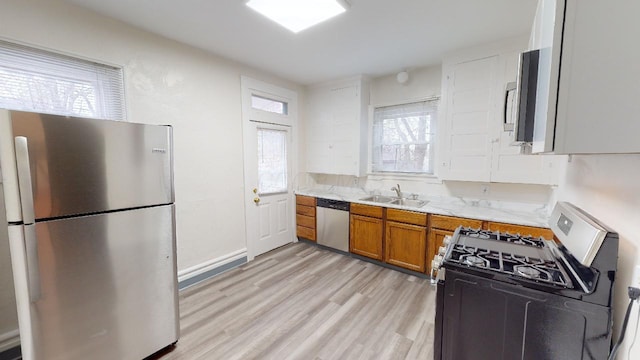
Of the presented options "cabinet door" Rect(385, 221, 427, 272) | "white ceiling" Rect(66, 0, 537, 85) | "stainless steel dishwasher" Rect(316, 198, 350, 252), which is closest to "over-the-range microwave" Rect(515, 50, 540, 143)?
"white ceiling" Rect(66, 0, 537, 85)

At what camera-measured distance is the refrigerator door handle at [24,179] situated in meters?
Answer: 1.23

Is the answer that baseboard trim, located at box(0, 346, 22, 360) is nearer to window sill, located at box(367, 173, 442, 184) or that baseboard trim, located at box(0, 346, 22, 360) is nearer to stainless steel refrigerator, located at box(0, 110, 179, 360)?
stainless steel refrigerator, located at box(0, 110, 179, 360)

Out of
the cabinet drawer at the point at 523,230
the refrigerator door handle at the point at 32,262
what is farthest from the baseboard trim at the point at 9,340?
the cabinet drawer at the point at 523,230

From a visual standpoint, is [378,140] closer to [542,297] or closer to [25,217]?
[542,297]

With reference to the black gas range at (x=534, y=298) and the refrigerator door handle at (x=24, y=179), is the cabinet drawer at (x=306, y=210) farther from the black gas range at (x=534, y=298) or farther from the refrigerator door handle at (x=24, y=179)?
the refrigerator door handle at (x=24, y=179)

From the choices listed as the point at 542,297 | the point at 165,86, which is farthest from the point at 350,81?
the point at 542,297

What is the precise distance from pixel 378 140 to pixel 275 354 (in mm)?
2997

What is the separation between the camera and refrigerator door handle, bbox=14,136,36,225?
123 cm

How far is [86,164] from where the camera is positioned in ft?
4.75

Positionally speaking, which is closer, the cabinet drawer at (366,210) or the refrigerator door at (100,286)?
the refrigerator door at (100,286)

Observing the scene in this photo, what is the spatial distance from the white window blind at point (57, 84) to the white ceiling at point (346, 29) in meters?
0.49

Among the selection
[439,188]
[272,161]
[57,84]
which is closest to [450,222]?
[439,188]

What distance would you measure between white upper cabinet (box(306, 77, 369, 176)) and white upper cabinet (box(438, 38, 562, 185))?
3.68 ft

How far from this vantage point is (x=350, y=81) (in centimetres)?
369
